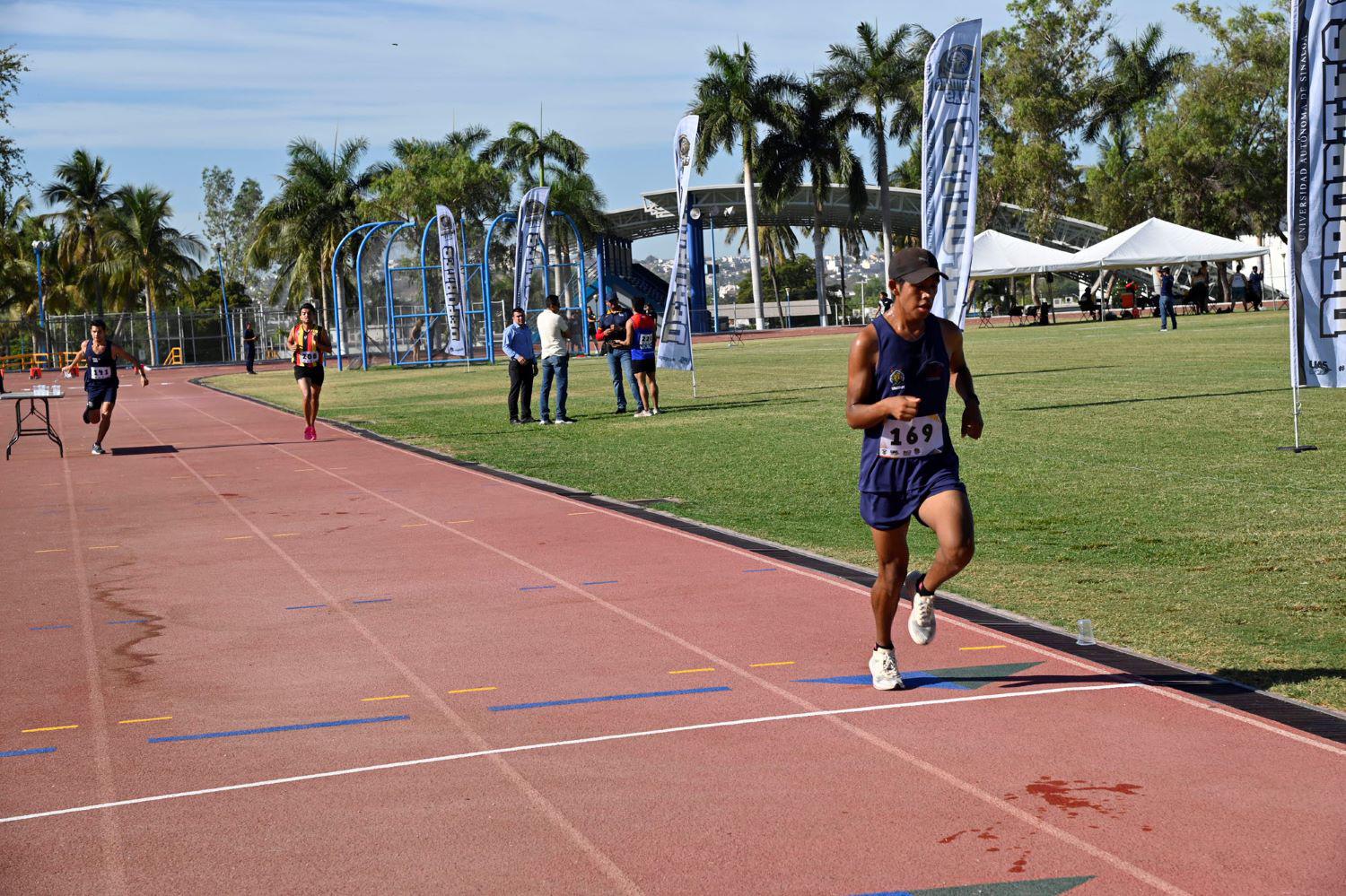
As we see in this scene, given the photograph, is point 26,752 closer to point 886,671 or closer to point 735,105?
point 886,671

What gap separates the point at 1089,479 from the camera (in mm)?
12375

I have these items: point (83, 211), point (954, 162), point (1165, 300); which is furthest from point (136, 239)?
point (954, 162)

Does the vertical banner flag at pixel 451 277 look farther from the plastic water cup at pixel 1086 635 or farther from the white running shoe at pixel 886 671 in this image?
the white running shoe at pixel 886 671

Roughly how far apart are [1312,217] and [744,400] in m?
12.2

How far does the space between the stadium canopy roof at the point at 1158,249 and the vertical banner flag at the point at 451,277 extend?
2030cm

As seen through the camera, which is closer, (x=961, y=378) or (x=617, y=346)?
(x=961, y=378)

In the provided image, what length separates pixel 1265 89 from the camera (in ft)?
198

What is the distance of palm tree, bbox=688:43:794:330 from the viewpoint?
66375 millimetres

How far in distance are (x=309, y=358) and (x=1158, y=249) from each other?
116 feet

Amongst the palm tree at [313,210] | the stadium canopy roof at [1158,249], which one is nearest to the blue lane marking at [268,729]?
the stadium canopy roof at [1158,249]

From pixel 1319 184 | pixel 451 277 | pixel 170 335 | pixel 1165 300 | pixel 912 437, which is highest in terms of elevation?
pixel 451 277

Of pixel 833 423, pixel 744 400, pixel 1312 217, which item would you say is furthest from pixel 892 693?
pixel 744 400

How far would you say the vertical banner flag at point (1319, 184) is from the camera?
12227 mm

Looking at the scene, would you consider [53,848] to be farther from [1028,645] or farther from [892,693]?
[1028,645]
